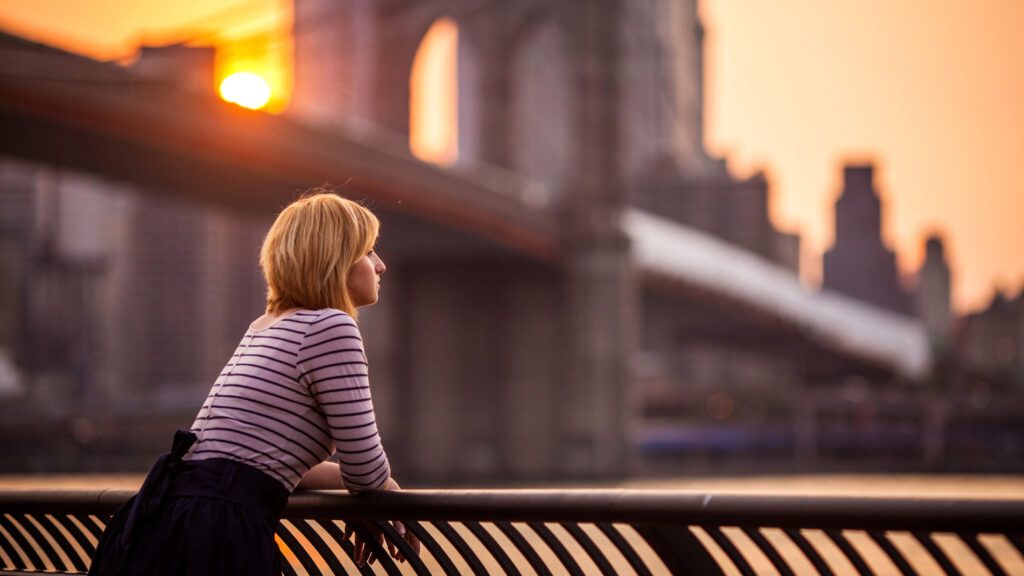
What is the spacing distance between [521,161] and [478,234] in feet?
31.3

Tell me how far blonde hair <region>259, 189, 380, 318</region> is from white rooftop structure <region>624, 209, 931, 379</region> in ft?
122

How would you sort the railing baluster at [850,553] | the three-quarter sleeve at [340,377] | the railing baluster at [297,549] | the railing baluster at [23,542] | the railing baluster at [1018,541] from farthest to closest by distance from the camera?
the railing baluster at [23,542], the railing baluster at [297,549], the three-quarter sleeve at [340,377], the railing baluster at [850,553], the railing baluster at [1018,541]

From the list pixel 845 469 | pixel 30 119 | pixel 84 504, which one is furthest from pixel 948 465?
pixel 84 504

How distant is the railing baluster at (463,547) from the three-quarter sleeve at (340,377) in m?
0.31

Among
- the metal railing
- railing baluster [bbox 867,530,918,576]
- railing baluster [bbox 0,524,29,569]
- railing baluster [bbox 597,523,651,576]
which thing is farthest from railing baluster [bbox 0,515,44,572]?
railing baluster [bbox 867,530,918,576]

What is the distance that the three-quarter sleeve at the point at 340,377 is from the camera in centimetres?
292

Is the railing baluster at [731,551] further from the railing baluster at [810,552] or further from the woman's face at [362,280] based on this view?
the woman's face at [362,280]

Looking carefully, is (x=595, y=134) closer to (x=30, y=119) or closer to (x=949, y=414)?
(x=30, y=119)

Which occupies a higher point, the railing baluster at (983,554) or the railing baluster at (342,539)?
the railing baluster at (983,554)

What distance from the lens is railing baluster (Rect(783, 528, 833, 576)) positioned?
109 inches

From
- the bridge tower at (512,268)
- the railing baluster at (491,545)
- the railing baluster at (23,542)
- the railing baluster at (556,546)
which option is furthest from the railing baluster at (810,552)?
the bridge tower at (512,268)

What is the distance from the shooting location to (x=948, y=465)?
56.5 m

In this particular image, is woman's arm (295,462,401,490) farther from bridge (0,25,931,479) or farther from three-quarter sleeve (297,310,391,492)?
bridge (0,25,931,479)

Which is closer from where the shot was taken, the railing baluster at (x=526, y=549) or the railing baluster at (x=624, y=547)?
the railing baluster at (x=624, y=547)
